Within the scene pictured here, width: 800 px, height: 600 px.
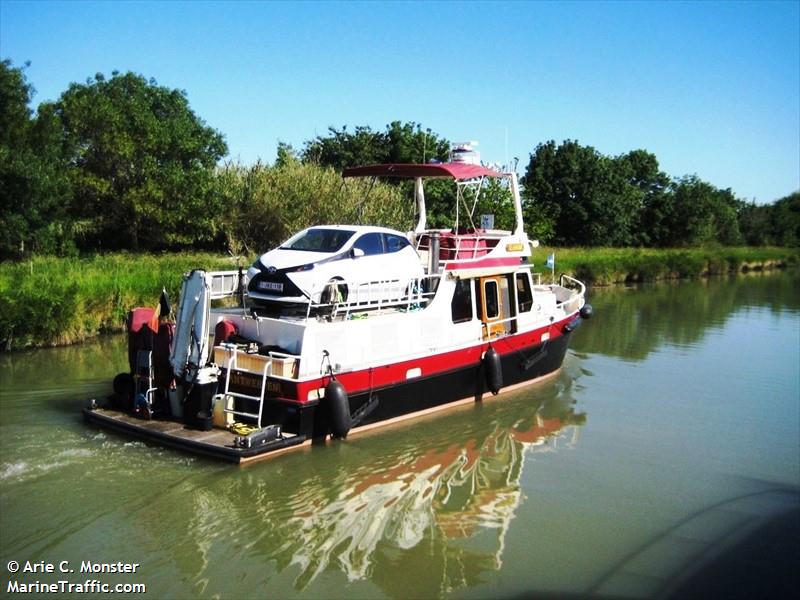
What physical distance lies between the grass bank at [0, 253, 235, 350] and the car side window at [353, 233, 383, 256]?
805 cm

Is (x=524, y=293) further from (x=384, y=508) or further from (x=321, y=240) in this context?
(x=384, y=508)

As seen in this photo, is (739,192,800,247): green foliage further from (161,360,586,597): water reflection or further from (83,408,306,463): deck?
(83,408,306,463): deck

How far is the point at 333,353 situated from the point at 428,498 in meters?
2.54

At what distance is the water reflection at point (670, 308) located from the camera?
20000 millimetres

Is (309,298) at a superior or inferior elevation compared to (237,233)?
inferior

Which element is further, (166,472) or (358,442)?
(358,442)

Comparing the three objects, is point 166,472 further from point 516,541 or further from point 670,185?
point 670,185

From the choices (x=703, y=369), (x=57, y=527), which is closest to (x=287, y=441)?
(x=57, y=527)

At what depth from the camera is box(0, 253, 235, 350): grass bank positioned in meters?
15.5

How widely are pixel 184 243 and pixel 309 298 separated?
1845 cm

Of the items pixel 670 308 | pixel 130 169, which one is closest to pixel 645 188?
pixel 670 308

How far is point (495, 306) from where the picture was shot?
1352 centimetres

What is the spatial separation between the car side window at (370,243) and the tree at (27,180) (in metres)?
14.2

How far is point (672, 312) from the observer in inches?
1057
